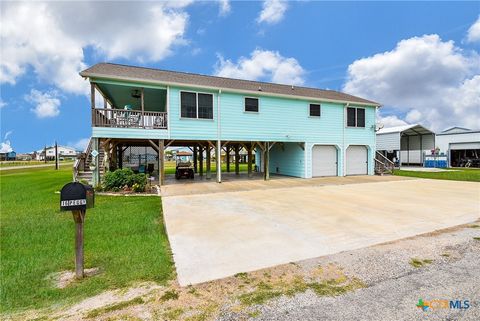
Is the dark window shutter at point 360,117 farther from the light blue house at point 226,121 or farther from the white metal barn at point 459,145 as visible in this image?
the white metal barn at point 459,145

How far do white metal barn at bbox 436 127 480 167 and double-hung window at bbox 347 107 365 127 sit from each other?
17.0m

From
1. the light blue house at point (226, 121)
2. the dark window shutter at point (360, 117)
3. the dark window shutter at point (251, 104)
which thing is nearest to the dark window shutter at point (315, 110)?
the light blue house at point (226, 121)

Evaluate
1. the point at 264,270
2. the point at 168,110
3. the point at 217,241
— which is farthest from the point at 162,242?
the point at 168,110

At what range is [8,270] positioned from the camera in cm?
346

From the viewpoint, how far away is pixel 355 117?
1722 centimetres

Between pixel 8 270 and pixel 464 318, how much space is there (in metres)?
5.70

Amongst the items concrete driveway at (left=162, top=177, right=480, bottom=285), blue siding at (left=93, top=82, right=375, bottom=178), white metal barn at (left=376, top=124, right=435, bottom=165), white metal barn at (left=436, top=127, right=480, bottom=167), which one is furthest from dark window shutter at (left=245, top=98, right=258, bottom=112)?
white metal barn at (left=436, top=127, right=480, bottom=167)

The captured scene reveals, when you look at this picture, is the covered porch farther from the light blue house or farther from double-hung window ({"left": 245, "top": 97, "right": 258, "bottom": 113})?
double-hung window ({"left": 245, "top": 97, "right": 258, "bottom": 113})

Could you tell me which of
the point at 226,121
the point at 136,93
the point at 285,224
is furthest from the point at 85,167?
the point at 285,224

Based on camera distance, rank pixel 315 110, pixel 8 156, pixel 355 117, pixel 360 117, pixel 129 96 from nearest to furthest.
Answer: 1. pixel 129 96
2. pixel 315 110
3. pixel 355 117
4. pixel 360 117
5. pixel 8 156

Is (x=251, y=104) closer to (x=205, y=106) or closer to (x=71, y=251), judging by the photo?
(x=205, y=106)

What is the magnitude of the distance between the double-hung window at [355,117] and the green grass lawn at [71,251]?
15.0m

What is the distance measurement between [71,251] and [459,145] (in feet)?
115

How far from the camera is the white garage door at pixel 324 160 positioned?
16500 mm
